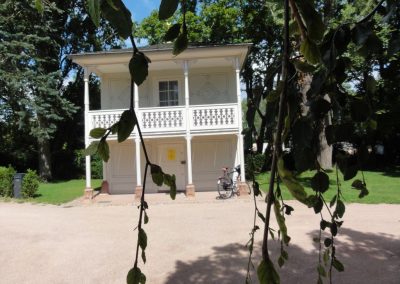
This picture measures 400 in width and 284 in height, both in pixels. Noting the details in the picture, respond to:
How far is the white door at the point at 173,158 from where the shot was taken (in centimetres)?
1823

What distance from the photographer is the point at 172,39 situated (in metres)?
0.95

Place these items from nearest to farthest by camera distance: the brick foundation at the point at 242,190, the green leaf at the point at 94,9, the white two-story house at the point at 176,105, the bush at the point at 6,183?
the green leaf at the point at 94,9 < the brick foundation at the point at 242,190 < the bush at the point at 6,183 < the white two-story house at the point at 176,105

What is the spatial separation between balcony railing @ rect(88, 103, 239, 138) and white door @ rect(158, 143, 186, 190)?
2020 millimetres

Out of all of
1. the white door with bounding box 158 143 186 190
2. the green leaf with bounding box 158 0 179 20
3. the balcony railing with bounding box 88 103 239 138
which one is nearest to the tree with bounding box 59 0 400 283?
the green leaf with bounding box 158 0 179 20

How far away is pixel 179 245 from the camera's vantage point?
8.08 meters

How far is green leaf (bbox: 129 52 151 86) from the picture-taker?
710mm

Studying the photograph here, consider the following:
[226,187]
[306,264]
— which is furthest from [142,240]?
[226,187]

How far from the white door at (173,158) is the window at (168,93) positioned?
188 cm

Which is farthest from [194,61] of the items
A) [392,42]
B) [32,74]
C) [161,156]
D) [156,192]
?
[392,42]

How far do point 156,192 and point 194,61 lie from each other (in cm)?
579

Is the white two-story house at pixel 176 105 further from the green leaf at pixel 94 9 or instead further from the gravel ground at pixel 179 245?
the green leaf at pixel 94 9

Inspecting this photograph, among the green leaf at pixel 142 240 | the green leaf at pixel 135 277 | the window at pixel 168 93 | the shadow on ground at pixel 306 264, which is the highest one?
the window at pixel 168 93

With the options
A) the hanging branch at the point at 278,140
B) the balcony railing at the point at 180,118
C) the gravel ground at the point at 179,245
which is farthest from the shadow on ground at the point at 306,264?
the balcony railing at the point at 180,118

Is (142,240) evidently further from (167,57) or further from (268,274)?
(167,57)
